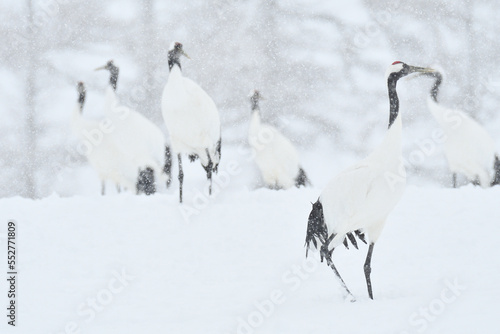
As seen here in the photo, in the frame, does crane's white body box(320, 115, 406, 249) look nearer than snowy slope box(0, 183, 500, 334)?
No

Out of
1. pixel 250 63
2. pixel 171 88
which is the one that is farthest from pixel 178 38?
pixel 171 88

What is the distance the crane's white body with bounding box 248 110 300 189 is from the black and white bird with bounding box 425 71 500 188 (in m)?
2.38

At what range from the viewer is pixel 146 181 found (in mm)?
9539

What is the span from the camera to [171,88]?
24.9 ft

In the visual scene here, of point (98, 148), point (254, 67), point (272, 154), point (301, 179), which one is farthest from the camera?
point (254, 67)

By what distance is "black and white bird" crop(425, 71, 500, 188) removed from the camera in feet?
31.6

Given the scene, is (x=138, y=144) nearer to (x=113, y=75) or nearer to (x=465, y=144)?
(x=113, y=75)

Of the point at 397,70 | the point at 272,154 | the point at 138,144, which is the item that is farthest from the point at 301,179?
the point at 397,70

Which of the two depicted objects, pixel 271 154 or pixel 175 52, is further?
pixel 271 154

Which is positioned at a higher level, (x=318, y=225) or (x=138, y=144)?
(x=138, y=144)

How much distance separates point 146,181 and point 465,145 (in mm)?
4401

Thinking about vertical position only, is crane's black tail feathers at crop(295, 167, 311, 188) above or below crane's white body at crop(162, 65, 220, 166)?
below

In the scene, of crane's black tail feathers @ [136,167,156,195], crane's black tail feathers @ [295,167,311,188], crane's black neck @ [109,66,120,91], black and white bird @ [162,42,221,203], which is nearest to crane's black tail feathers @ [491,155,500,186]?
crane's black tail feathers @ [295,167,311,188]

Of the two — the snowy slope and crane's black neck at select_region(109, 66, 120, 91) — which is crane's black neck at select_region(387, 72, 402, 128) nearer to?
the snowy slope
